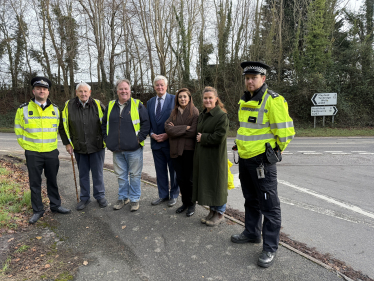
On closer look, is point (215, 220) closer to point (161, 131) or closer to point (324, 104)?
point (161, 131)

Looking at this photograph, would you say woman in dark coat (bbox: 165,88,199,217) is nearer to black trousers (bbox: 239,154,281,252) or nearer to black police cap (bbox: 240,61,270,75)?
black trousers (bbox: 239,154,281,252)

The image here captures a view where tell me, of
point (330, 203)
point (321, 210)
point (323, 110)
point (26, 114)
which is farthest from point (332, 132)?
point (26, 114)

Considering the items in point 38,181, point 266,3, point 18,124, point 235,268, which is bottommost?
point 235,268

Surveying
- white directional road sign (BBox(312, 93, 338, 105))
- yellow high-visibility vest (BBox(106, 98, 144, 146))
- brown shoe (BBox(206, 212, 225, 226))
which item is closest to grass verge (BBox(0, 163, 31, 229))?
yellow high-visibility vest (BBox(106, 98, 144, 146))

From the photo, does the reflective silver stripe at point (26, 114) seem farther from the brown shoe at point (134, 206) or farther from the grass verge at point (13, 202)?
the brown shoe at point (134, 206)

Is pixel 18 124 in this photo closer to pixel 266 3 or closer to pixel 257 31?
pixel 257 31

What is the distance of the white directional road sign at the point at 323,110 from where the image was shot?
60.7ft

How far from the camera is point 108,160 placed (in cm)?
854

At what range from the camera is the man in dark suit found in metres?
4.46

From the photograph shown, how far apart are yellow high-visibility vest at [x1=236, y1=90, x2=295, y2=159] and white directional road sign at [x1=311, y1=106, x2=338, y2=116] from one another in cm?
1770

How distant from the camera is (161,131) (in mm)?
4512

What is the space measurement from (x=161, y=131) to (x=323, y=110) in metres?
17.7

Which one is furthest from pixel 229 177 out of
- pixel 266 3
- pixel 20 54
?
pixel 20 54

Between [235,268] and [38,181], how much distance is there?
338cm
